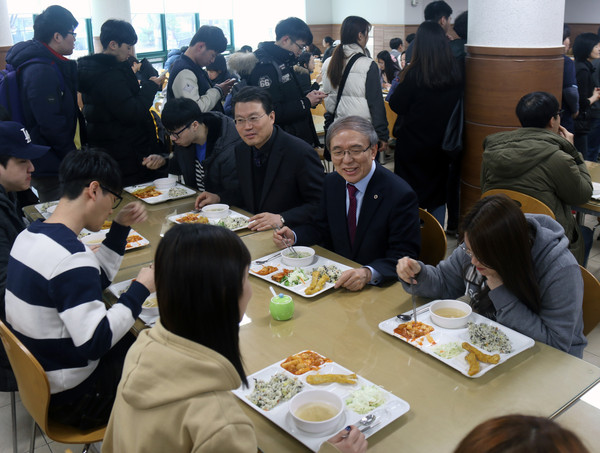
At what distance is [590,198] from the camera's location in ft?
9.80

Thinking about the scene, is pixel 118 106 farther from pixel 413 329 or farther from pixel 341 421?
pixel 341 421

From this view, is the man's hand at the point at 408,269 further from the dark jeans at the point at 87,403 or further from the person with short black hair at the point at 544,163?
the person with short black hair at the point at 544,163

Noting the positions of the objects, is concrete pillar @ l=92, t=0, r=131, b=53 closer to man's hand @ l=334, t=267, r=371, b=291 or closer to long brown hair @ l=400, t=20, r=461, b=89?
long brown hair @ l=400, t=20, r=461, b=89

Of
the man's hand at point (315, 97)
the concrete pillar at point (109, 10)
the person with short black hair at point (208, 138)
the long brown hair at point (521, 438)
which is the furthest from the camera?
the concrete pillar at point (109, 10)

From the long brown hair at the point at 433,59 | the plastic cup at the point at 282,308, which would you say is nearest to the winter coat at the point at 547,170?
the long brown hair at the point at 433,59

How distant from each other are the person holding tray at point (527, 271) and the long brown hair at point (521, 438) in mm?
1002

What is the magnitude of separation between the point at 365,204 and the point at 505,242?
0.80 metres

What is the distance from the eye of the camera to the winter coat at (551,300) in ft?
5.59

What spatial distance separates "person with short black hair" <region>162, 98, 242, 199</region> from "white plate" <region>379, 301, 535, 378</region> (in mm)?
1739

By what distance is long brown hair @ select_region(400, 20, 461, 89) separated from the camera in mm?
3879

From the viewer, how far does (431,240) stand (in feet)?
8.41

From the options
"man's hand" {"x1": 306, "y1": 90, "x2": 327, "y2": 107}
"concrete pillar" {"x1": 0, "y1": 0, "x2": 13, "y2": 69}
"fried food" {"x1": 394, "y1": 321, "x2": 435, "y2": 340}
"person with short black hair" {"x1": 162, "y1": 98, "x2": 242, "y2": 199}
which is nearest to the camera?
"fried food" {"x1": 394, "y1": 321, "x2": 435, "y2": 340}

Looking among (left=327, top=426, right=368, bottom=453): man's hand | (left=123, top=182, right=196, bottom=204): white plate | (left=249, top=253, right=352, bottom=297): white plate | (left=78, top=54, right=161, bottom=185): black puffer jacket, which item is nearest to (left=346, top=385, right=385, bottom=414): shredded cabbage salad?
(left=327, top=426, right=368, bottom=453): man's hand

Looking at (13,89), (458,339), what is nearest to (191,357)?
(458,339)
